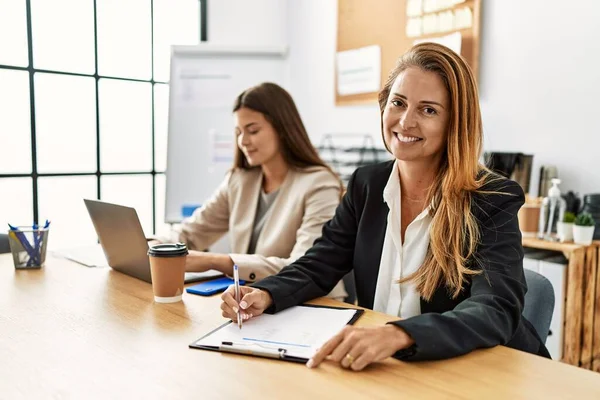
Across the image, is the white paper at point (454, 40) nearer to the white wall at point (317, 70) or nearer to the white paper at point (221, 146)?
the white wall at point (317, 70)

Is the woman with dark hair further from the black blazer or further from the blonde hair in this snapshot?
the blonde hair

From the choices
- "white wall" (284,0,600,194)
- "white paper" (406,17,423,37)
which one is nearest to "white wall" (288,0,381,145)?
"white paper" (406,17,423,37)

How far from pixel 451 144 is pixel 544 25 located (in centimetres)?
188

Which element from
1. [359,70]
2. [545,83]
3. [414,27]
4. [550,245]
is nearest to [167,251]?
[550,245]

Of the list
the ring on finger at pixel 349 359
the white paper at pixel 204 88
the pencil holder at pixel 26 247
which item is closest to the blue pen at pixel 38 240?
the pencil holder at pixel 26 247

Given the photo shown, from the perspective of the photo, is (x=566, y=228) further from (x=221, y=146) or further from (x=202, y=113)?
(x=202, y=113)

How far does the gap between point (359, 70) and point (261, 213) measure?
1.95 metres

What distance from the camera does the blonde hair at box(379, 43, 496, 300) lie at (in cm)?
130

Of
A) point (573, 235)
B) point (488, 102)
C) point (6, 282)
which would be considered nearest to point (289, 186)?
point (6, 282)

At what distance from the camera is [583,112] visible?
277 cm

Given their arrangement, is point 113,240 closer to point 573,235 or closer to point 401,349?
point 401,349

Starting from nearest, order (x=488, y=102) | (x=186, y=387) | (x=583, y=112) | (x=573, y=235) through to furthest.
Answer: (x=186, y=387) < (x=573, y=235) < (x=583, y=112) < (x=488, y=102)

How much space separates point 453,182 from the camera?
1371 mm

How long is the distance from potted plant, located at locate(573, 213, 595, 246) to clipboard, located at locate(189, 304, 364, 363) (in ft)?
5.43
